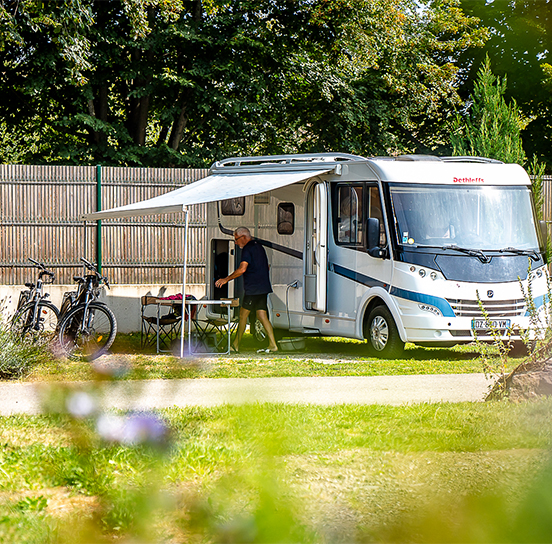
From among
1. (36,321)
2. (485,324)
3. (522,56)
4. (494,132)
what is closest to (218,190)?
(36,321)

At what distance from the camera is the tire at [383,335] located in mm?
11430

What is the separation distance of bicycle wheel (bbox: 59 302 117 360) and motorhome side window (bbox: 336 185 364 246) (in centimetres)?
342

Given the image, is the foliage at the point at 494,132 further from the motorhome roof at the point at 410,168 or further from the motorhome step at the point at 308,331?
the motorhome step at the point at 308,331

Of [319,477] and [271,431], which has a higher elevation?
[271,431]

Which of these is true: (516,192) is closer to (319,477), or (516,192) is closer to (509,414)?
(509,414)

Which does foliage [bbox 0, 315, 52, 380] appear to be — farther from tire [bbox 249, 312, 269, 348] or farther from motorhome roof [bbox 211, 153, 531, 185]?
motorhome roof [bbox 211, 153, 531, 185]

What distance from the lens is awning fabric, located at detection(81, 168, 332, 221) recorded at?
11078 millimetres

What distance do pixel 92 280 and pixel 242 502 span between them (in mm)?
10475

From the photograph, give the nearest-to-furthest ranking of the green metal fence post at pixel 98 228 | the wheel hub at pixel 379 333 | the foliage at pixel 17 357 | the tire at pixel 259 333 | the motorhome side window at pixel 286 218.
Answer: the foliage at pixel 17 357, the wheel hub at pixel 379 333, the motorhome side window at pixel 286 218, the tire at pixel 259 333, the green metal fence post at pixel 98 228

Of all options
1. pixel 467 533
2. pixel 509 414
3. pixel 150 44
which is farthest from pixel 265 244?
pixel 467 533

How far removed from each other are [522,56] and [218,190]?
21.8 m

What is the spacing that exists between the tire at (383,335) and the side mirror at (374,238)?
2.43 feet

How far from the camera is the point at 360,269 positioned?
11859 millimetres

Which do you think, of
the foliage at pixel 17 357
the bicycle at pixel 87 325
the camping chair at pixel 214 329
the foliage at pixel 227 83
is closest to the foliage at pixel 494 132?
the foliage at pixel 227 83
